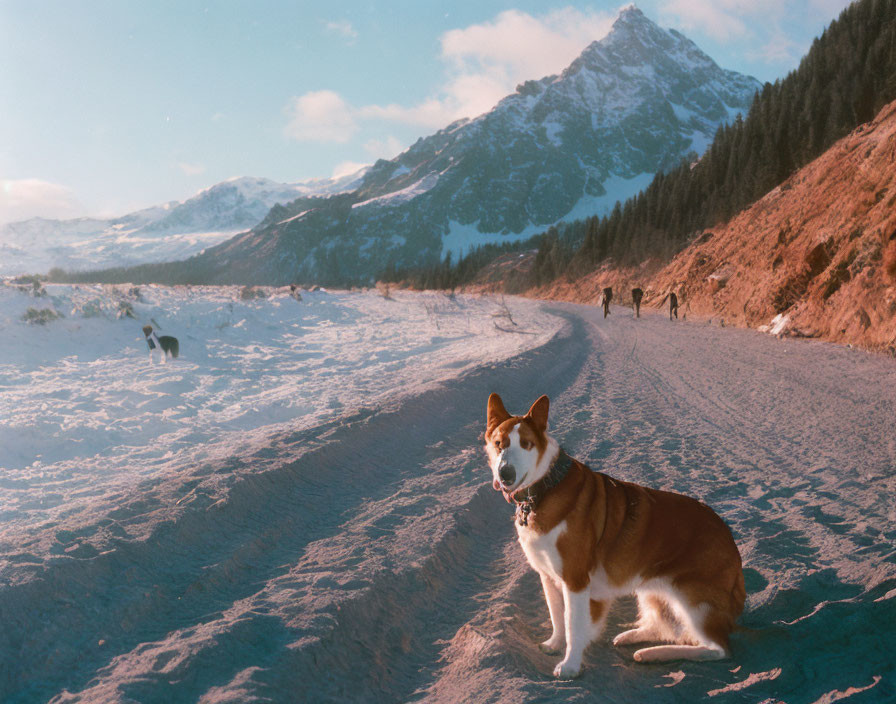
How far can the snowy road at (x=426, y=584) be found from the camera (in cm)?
288

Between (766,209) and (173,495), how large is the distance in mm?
35670

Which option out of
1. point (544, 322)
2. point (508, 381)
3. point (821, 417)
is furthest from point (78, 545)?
point (544, 322)

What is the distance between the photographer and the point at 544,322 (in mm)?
24734

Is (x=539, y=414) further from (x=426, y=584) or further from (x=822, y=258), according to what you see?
(x=822, y=258)

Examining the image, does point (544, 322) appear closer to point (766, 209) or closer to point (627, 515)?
point (766, 209)

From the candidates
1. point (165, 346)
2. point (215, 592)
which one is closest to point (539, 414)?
point (215, 592)

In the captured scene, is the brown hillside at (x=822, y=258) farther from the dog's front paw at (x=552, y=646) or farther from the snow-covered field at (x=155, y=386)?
the dog's front paw at (x=552, y=646)

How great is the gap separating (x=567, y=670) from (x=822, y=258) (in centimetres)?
1881

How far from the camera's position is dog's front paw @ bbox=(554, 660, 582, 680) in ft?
9.73

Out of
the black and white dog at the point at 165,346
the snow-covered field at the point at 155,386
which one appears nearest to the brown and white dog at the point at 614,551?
the snow-covered field at the point at 155,386

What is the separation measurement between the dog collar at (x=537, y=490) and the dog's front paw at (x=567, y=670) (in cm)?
80

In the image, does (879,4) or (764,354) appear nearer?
(764,354)

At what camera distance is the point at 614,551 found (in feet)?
10.4

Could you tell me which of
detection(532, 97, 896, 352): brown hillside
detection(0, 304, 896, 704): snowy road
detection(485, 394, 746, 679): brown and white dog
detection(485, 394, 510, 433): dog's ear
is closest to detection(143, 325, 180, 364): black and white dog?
detection(0, 304, 896, 704): snowy road
